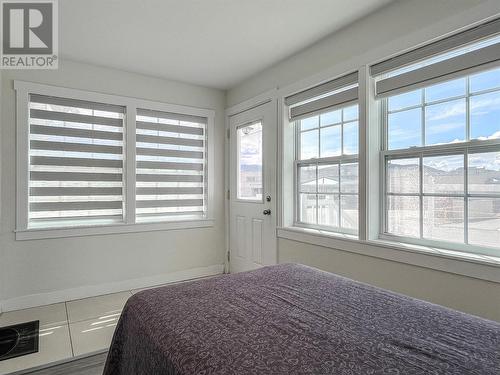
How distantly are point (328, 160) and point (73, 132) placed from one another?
2676 mm

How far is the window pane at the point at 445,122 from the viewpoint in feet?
6.23

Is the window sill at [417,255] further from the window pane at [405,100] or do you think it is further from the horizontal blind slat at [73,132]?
the horizontal blind slat at [73,132]

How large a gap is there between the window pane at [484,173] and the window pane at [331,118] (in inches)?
43.5

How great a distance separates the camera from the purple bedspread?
35.8 inches

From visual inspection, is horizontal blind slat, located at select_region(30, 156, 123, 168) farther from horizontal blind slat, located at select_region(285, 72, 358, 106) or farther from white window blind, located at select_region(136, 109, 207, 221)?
horizontal blind slat, located at select_region(285, 72, 358, 106)

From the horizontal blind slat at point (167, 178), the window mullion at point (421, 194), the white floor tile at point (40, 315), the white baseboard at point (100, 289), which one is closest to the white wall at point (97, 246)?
the white baseboard at point (100, 289)

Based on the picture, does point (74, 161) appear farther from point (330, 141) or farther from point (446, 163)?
point (446, 163)

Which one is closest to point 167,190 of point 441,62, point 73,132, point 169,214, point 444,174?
point 169,214

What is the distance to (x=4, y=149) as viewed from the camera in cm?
286

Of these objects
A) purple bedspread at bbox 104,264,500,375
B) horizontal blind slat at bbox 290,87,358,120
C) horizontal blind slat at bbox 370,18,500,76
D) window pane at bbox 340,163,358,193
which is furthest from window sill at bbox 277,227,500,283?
horizontal blind slat at bbox 370,18,500,76

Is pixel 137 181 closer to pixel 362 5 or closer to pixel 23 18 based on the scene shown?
pixel 23 18

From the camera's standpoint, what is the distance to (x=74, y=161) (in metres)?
3.20

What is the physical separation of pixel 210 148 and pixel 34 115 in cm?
195

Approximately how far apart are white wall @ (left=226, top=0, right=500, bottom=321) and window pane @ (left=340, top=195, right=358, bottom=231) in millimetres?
254
